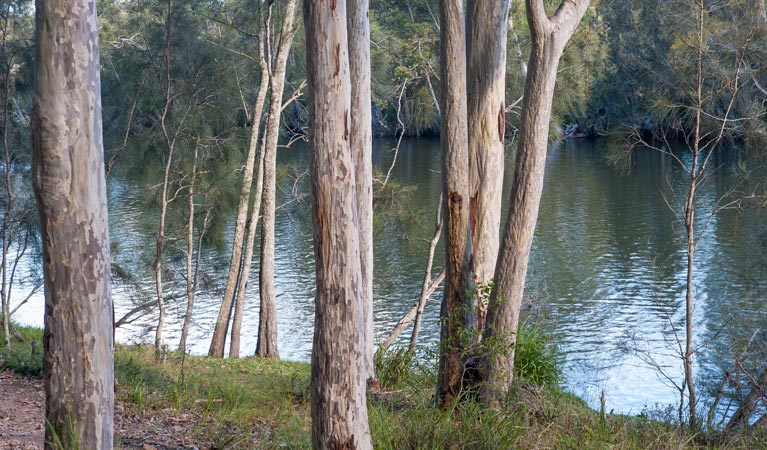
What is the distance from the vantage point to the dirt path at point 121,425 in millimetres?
4629

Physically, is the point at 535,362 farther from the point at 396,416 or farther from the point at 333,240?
the point at 333,240

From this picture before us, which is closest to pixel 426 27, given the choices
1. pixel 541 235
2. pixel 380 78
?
pixel 380 78

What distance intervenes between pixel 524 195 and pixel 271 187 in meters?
6.85

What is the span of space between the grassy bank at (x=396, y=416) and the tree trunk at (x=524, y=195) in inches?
11.0

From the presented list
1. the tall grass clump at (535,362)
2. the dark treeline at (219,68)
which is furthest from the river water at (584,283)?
the tall grass clump at (535,362)

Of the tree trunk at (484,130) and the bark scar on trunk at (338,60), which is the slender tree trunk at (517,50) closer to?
the tree trunk at (484,130)

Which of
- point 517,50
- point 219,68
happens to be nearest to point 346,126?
point 219,68

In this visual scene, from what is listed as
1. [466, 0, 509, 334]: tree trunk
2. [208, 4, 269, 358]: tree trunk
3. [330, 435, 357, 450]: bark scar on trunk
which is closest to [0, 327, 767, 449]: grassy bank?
[330, 435, 357, 450]: bark scar on trunk

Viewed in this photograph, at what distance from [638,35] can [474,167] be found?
21584mm

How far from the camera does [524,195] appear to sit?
17.6 feet

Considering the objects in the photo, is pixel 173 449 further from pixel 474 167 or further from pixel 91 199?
pixel 474 167

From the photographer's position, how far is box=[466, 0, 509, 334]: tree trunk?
19.2 ft

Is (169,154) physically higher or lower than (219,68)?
lower

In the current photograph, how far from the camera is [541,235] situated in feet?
69.4
